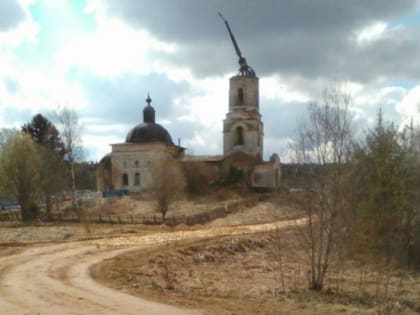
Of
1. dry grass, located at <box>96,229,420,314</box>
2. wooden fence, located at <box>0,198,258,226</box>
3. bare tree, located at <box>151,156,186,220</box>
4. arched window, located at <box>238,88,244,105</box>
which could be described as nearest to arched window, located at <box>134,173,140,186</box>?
arched window, located at <box>238,88,244,105</box>

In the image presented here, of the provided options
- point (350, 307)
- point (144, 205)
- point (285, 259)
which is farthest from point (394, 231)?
point (144, 205)

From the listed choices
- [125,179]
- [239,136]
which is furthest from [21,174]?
[239,136]

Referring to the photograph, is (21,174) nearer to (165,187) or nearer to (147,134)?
(165,187)

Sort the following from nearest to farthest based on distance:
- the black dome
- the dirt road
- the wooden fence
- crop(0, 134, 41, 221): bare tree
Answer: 1. the dirt road
2. the wooden fence
3. crop(0, 134, 41, 221): bare tree
4. the black dome

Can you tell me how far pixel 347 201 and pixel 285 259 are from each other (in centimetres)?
962

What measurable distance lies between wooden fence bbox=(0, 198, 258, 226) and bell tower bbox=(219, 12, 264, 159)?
17.7 meters

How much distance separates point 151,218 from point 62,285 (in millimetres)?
26840

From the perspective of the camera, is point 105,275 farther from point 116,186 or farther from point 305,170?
point 116,186

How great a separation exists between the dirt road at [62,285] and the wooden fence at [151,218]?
1449cm

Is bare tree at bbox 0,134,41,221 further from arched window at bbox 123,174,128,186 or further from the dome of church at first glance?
the dome of church

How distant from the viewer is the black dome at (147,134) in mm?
66875

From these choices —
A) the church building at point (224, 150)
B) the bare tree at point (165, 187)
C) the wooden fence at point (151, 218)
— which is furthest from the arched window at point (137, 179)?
the bare tree at point (165, 187)

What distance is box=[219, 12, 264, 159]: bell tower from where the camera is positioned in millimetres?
67000

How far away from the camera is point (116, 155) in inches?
2618
